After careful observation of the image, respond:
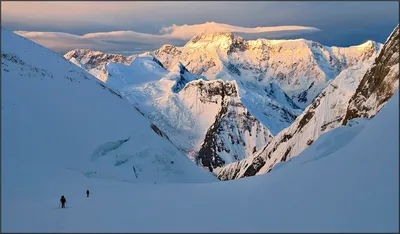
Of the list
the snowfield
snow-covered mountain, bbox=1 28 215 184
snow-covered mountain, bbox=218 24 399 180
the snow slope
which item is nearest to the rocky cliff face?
snow-covered mountain, bbox=218 24 399 180

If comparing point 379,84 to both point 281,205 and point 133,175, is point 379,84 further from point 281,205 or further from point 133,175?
point 281,205

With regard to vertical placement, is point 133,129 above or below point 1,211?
below

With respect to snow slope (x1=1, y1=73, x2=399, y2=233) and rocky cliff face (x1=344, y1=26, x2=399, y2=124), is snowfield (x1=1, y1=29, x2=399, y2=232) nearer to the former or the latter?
snow slope (x1=1, y1=73, x2=399, y2=233)

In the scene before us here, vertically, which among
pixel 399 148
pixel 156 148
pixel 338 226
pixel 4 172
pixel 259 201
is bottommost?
pixel 156 148

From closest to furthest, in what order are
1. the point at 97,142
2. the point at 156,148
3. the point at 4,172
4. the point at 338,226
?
the point at 338,226, the point at 4,172, the point at 97,142, the point at 156,148

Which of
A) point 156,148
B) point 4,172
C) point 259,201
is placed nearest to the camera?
point 259,201

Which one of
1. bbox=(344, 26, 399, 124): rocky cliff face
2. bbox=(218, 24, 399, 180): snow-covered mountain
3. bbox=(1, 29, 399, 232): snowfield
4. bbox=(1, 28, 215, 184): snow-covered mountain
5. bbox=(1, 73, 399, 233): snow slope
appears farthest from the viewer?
bbox=(218, 24, 399, 180): snow-covered mountain

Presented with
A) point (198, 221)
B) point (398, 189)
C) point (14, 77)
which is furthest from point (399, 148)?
point (14, 77)

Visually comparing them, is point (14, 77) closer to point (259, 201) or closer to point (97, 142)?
point (97, 142)

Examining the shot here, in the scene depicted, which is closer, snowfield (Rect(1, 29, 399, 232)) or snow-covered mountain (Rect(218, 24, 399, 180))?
snowfield (Rect(1, 29, 399, 232))
